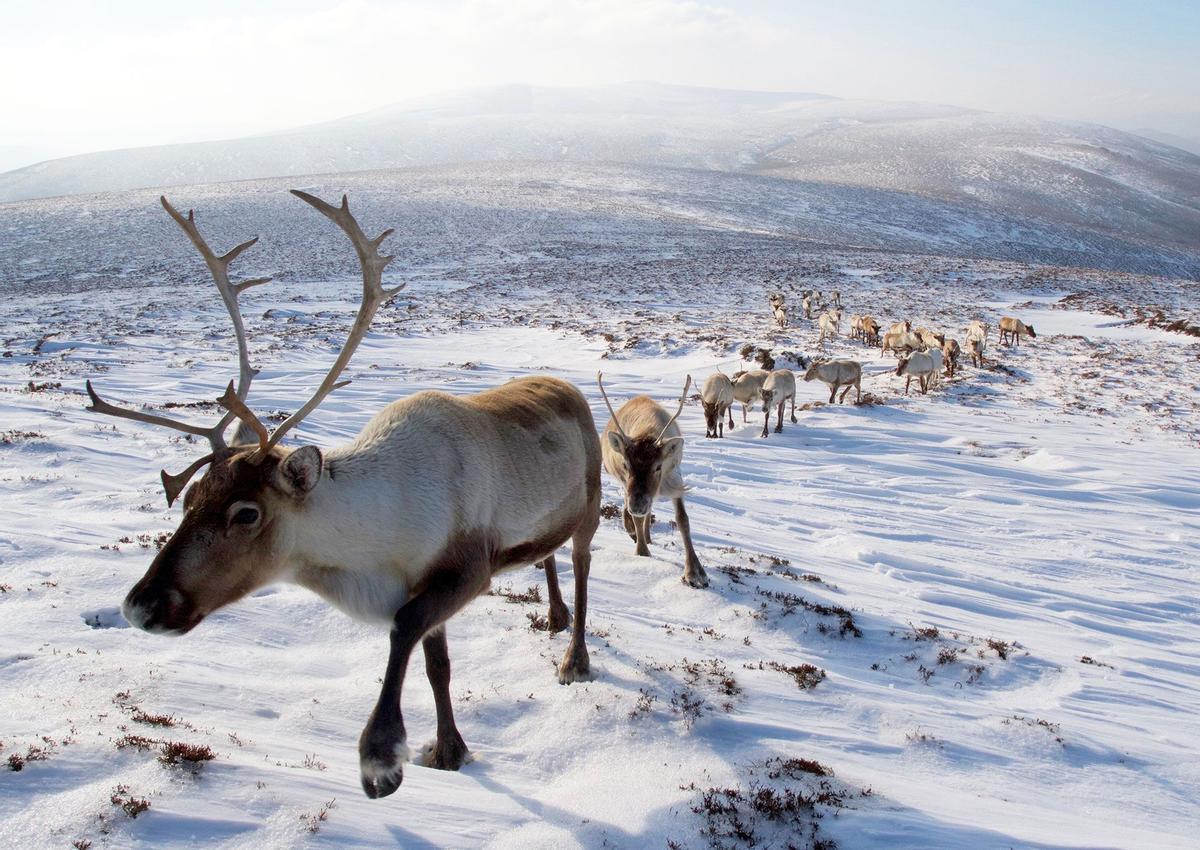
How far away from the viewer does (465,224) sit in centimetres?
5706


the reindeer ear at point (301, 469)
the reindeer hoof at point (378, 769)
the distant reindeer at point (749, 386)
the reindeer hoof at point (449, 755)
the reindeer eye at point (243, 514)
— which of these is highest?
the reindeer ear at point (301, 469)

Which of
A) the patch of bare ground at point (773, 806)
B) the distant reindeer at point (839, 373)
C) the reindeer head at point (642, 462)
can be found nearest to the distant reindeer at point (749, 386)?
the distant reindeer at point (839, 373)

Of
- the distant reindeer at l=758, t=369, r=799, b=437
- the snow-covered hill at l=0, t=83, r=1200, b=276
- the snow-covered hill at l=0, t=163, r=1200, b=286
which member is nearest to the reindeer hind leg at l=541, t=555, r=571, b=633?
the distant reindeer at l=758, t=369, r=799, b=437

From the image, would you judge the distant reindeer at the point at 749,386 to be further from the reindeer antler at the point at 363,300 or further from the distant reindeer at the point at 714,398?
the reindeer antler at the point at 363,300

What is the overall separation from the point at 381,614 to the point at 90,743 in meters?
1.41

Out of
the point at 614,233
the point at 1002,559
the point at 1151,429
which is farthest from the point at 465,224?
the point at 1002,559

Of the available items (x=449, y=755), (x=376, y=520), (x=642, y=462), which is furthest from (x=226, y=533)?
(x=642, y=462)

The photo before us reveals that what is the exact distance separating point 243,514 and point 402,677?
100 centimetres

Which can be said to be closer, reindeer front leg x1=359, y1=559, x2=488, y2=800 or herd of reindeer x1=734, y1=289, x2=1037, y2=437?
reindeer front leg x1=359, y1=559, x2=488, y2=800

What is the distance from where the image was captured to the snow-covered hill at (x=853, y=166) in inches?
3012

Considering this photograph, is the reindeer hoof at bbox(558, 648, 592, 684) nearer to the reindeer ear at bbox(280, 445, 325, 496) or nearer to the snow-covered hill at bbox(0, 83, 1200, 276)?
the reindeer ear at bbox(280, 445, 325, 496)

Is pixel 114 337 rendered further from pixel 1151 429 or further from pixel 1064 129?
pixel 1064 129

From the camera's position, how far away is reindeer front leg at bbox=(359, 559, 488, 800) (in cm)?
306

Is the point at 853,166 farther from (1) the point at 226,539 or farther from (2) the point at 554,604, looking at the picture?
(1) the point at 226,539
